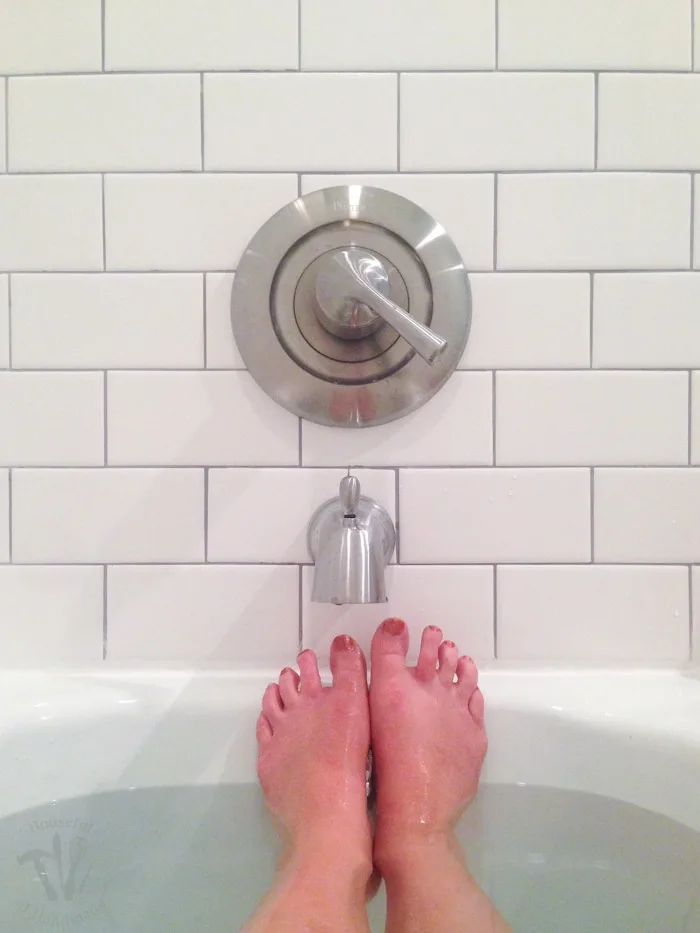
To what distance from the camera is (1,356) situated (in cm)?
80

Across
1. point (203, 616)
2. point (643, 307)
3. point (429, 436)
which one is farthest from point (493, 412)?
point (203, 616)

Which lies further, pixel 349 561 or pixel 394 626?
pixel 394 626

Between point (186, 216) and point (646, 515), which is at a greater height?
point (186, 216)

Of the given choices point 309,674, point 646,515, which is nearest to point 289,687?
point 309,674

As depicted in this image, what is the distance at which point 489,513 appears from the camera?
793 millimetres

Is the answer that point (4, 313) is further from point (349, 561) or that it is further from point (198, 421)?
point (349, 561)

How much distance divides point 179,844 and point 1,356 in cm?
63

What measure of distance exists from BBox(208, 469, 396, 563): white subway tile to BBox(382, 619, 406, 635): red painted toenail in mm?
128

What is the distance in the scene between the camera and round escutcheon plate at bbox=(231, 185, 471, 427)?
0.76m

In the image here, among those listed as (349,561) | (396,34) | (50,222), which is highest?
(396,34)

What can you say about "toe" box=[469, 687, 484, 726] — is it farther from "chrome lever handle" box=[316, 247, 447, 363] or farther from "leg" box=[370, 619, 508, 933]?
"chrome lever handle" box=[316, 247, 447, 363]

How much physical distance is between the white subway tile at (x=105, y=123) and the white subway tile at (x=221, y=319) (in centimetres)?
14

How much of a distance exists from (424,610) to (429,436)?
0.22m

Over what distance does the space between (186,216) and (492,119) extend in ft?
1.28
